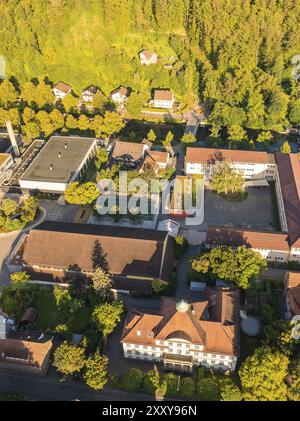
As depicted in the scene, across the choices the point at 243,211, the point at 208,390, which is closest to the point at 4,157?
the point at 243,211

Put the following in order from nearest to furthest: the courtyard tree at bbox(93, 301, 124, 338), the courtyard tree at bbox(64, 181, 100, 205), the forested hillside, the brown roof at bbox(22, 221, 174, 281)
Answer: the courtyard tree at bbox(93, 301, 124, 338), the brown roof at bbox(22, 221, 174, 281), the courtyard tree at bbox(64, 181, 100, 205), the forested hillside

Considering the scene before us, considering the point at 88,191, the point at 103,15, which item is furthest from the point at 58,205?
the point at 103,15

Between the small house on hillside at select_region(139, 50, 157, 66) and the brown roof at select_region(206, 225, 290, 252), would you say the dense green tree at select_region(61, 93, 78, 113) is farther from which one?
the brown roof at select_region(206, 225, 290, 252)

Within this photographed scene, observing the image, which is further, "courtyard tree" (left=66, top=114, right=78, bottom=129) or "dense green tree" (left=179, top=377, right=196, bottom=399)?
"courtyard tree" (left=66, top=114, right=78, bottom=129)

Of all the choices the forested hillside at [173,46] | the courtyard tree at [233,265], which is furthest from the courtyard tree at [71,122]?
the courtyard tree at [233,265]

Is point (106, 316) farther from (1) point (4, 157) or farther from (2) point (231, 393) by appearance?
(1) point (4, 157)

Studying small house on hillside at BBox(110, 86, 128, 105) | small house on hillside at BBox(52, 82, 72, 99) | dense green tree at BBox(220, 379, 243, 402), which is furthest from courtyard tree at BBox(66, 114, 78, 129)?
dense green tree at BBox(220, 379, 243, 402)

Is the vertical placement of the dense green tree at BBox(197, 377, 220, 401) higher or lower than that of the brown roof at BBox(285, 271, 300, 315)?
lower
